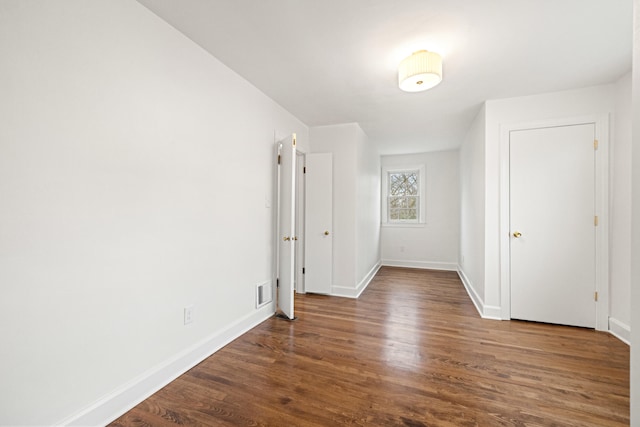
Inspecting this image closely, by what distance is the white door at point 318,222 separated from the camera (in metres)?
4.02

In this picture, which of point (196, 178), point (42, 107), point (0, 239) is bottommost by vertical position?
point (0, 239)

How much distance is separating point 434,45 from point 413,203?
175 inches

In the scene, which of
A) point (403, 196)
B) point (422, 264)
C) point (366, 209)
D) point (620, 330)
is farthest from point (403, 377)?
point (403, 196)

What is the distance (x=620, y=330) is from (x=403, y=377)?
242 cm

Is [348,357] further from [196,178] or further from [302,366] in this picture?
[196,178]

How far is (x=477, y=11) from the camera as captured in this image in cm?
176

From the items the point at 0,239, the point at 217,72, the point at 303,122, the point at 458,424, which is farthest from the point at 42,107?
the point at 303,122

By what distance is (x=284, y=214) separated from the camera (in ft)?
10.1

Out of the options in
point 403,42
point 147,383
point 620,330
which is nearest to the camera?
point 147,383

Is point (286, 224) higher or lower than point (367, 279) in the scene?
higher

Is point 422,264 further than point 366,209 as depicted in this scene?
Yes

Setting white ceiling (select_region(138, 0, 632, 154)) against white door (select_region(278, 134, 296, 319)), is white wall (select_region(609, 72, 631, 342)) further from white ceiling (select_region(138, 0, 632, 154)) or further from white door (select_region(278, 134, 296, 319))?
white door (select_region(278, 134, 296, 319))

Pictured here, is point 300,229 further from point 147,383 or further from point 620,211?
point 620,211

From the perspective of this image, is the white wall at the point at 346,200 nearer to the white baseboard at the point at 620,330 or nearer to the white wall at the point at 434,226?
the white wall at the point at 434,226
